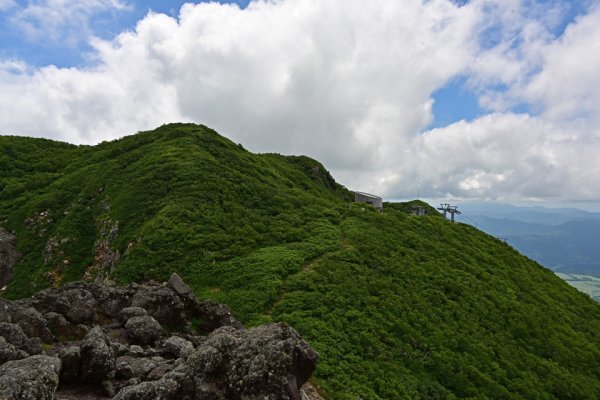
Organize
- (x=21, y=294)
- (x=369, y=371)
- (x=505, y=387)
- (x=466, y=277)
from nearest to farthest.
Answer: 1. (x=369, y=371)
2. (x=505, y=387)
3. (x=21, y=294)
4. (x=466, y=277)

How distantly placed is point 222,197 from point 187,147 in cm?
1719

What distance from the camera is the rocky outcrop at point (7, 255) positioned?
3841 centimetres

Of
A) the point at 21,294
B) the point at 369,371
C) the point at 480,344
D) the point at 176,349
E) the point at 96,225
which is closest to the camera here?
the point at 176,349

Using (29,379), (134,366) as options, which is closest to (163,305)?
(134,366)

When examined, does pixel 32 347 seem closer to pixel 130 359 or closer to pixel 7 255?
pixel 130 359

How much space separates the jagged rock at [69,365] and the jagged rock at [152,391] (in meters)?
2.97

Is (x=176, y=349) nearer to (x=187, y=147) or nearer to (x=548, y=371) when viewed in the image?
(x=548, y=371)

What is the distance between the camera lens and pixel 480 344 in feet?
91.9

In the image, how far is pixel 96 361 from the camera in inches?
507

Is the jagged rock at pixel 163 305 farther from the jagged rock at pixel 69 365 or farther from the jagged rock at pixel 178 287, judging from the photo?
the jagged rock at pixel 69 365

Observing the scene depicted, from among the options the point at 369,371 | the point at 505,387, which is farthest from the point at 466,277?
the point at 369,371

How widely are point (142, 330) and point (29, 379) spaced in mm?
8161

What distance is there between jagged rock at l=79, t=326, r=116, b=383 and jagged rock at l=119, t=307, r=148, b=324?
598cm

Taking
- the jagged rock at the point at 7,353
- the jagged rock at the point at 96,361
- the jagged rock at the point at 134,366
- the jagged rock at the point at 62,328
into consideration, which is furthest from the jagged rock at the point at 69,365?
the jagged rock at the point at 62,328
